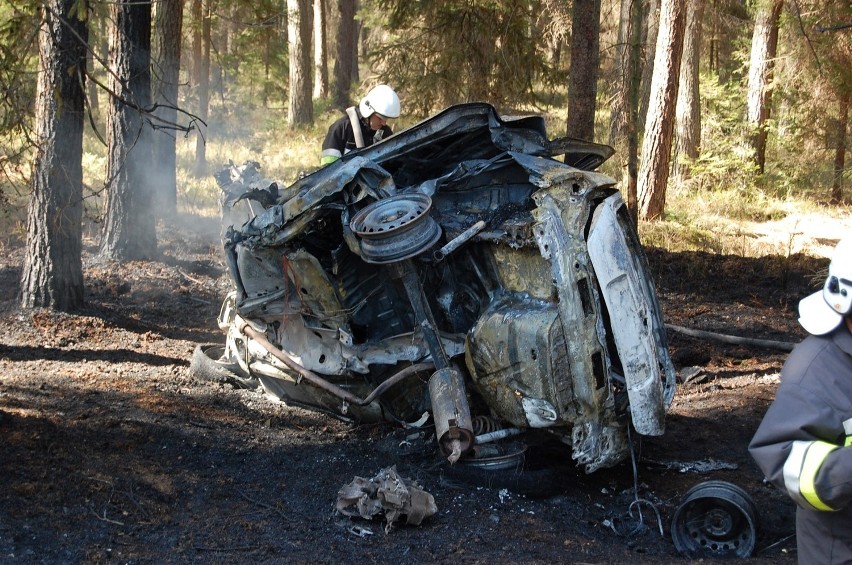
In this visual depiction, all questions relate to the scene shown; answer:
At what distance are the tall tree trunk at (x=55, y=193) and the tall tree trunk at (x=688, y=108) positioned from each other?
41.9 ft

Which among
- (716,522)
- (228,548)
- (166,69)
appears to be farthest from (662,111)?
(228,548)

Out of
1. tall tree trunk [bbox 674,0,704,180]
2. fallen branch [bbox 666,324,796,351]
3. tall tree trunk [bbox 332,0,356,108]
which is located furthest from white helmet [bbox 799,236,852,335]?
tall tree trunk [bbox 332,0,356,108]

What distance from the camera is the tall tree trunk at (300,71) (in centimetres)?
2248

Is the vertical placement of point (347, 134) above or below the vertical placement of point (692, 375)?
above

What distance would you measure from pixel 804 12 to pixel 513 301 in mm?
13478

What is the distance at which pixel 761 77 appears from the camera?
18172 millimetres

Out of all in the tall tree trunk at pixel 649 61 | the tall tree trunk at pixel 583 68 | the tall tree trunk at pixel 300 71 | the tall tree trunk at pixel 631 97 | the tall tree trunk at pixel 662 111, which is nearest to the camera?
the tall tree trunk at pixel 583 68

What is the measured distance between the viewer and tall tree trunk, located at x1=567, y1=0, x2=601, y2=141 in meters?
9.10

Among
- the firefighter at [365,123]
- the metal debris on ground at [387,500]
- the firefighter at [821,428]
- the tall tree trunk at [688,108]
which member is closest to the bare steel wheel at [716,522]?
the metal debris on ground at [387,500]

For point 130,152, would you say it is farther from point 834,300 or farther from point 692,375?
point 834,300

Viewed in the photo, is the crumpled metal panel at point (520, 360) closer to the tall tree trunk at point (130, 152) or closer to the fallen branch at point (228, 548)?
the fallen branch at point (228, 548)

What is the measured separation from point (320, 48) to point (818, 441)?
26.2 meters

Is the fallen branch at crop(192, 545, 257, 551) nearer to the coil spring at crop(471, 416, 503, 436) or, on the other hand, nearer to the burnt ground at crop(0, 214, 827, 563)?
the burnt ground at crop(0, 214, 827, 563)

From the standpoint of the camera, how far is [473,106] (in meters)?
5.88
